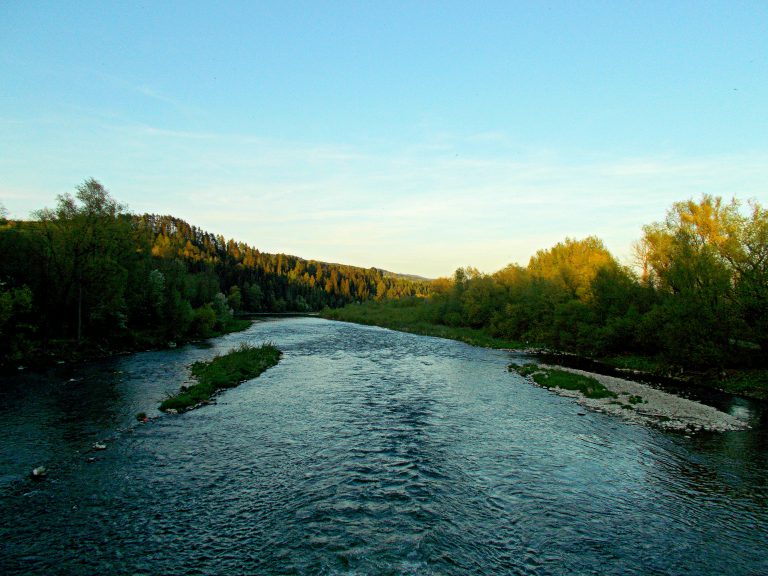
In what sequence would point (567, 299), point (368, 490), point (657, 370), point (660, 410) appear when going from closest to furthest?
point (368, 490)
point (660, 410)
point (657, 370)
point (567, 299)

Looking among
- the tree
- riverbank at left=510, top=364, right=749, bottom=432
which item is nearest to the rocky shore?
riverbank at left=510, top=364, right=749, bottom=432

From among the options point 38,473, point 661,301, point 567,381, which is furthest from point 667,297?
point 38,473

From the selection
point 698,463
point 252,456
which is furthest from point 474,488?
point 698,463

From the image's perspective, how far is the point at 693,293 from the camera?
3744 centimetres

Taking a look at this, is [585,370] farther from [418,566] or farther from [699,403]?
[418,566]

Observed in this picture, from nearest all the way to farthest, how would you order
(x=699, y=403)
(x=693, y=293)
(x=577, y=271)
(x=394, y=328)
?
(x=699, y=403) < (x=693, y=293) < (x=577, y=271) < (x=394, y=328)

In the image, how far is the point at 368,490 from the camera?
592 inches

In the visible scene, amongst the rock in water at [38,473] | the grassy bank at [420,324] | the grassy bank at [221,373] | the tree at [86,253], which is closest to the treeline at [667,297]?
the grassy bank at [420,324]

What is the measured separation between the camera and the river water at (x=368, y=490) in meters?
11.3

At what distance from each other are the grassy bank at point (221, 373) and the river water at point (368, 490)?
172cm

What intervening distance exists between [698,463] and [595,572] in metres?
10.8

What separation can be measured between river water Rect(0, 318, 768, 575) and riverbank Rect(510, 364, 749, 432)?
1.59 m

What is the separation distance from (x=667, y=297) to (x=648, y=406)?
2075cm

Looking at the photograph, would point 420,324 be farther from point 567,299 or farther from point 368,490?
point 368,490
